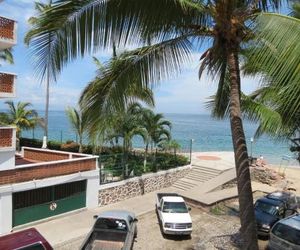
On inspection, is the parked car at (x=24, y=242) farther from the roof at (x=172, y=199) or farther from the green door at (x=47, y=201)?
the roof at (x=172, y=199)

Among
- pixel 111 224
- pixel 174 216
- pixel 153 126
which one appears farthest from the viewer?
pixel 153 126

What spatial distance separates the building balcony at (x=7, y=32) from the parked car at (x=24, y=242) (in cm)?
933

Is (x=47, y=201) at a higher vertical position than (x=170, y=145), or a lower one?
lower

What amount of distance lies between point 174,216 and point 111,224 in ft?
13.3

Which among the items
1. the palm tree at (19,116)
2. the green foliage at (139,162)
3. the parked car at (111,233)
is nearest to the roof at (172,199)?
the parked car at (111,233)

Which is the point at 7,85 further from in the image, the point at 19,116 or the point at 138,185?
the point at 19,116

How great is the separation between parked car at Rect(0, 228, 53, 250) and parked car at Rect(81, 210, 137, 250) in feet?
5.50

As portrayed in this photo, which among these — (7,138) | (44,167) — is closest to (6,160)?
(7,138)

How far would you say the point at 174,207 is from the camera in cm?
1842

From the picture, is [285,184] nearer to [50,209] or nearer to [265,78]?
[50,209]

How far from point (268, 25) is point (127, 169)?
18465mm

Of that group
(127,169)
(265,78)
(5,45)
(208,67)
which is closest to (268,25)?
(265,78)

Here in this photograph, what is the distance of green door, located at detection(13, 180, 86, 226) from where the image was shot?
17.0m

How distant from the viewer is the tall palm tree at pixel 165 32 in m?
7.50
